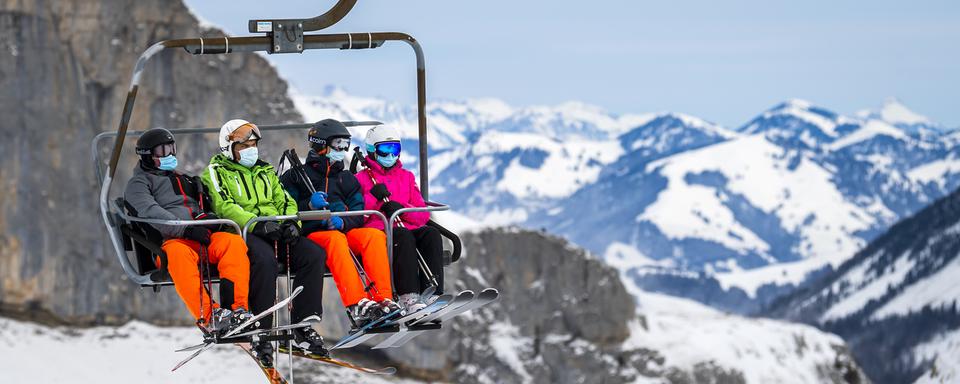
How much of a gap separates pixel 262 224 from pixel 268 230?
200 mm

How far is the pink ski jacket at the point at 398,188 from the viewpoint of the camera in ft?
46.4

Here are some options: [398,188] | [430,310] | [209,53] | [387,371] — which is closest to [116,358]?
[387,371]

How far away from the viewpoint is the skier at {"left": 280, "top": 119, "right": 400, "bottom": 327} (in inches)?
527

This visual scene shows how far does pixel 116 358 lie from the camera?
8906cm

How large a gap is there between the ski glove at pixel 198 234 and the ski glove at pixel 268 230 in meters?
0.47

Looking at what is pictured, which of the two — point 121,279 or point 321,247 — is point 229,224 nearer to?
point 321,247

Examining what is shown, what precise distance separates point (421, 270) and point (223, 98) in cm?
8692

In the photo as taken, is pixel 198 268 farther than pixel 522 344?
No

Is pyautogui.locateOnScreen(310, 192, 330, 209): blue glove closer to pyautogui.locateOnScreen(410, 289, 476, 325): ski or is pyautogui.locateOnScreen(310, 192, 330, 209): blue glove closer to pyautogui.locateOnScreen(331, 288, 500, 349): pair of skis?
pyautogui.locateOnScreen(331, 288, 500, 349): pair of skis

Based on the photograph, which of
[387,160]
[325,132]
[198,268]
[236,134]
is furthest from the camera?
[387,160]

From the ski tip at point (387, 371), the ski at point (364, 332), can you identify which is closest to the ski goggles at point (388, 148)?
the ski at point (364, 332)

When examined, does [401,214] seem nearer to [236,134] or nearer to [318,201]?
[318,201]

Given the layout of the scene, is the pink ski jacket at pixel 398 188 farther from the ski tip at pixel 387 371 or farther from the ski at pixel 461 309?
the ski tip at pixel 387 371

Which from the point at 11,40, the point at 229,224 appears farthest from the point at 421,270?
the point at 11,40
